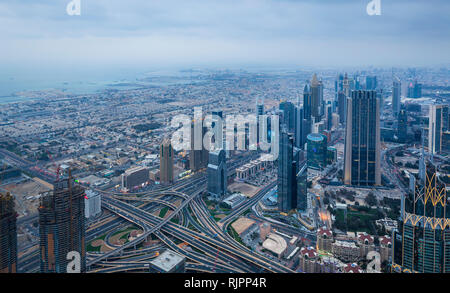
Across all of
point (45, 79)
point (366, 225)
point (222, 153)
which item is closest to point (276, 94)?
point (222, 153)

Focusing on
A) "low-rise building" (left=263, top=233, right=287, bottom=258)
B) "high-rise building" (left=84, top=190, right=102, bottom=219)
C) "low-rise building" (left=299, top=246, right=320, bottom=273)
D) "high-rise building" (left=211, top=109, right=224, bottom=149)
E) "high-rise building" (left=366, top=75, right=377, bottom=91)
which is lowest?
"low-rise building" (left=263, top=233, right=287, bottom=258)

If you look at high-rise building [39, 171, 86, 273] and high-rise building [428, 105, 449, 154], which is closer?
high-rise building [39, 171, 86, 273]

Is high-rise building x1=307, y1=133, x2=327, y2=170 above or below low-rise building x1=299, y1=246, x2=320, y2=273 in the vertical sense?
above

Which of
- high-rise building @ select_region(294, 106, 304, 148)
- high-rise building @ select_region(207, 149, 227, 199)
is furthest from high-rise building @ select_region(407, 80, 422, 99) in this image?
high-rise building @ select_region(207, 149, 227, 199)

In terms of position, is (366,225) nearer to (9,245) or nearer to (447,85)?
(447,85)

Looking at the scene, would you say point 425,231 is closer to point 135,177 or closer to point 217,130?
point 135,177

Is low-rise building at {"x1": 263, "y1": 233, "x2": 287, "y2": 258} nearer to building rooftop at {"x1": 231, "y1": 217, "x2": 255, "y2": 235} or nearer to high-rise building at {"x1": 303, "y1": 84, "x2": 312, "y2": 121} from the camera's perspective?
building rooftop at {"x1": 231, "y1": 217, "x2": 255, "y2": 235}
